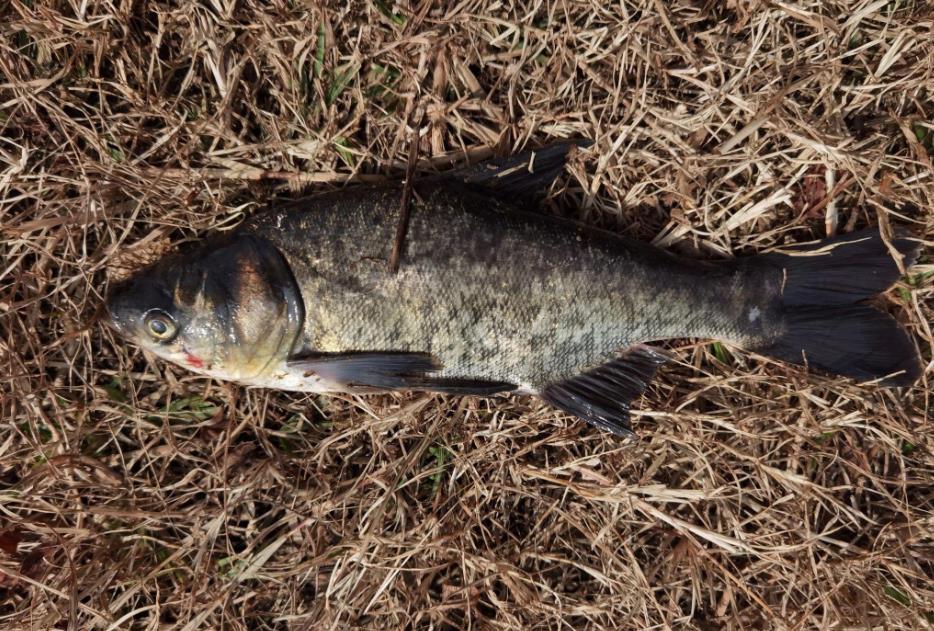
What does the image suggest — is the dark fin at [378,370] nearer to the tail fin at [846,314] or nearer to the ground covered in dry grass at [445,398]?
the ground covered in dry grass at [445,398]

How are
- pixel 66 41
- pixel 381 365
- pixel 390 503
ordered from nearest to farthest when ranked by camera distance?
pixel 381 365
pixel 66 41
pixel 390 503

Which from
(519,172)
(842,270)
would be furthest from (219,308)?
(842,270)

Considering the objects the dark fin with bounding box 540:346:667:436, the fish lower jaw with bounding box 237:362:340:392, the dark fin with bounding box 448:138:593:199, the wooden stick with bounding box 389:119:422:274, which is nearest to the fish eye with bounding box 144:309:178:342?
the fish lower jaw with bounding box 237:362:340:392

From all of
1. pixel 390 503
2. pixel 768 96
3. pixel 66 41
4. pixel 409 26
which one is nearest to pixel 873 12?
pixel 768 96

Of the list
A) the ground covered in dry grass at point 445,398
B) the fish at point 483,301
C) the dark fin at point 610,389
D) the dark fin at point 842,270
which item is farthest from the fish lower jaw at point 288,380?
the dark fin at point 842,270

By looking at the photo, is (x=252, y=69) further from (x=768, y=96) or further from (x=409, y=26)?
(x=768, y=96)

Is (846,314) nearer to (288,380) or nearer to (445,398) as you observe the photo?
(445,398)
